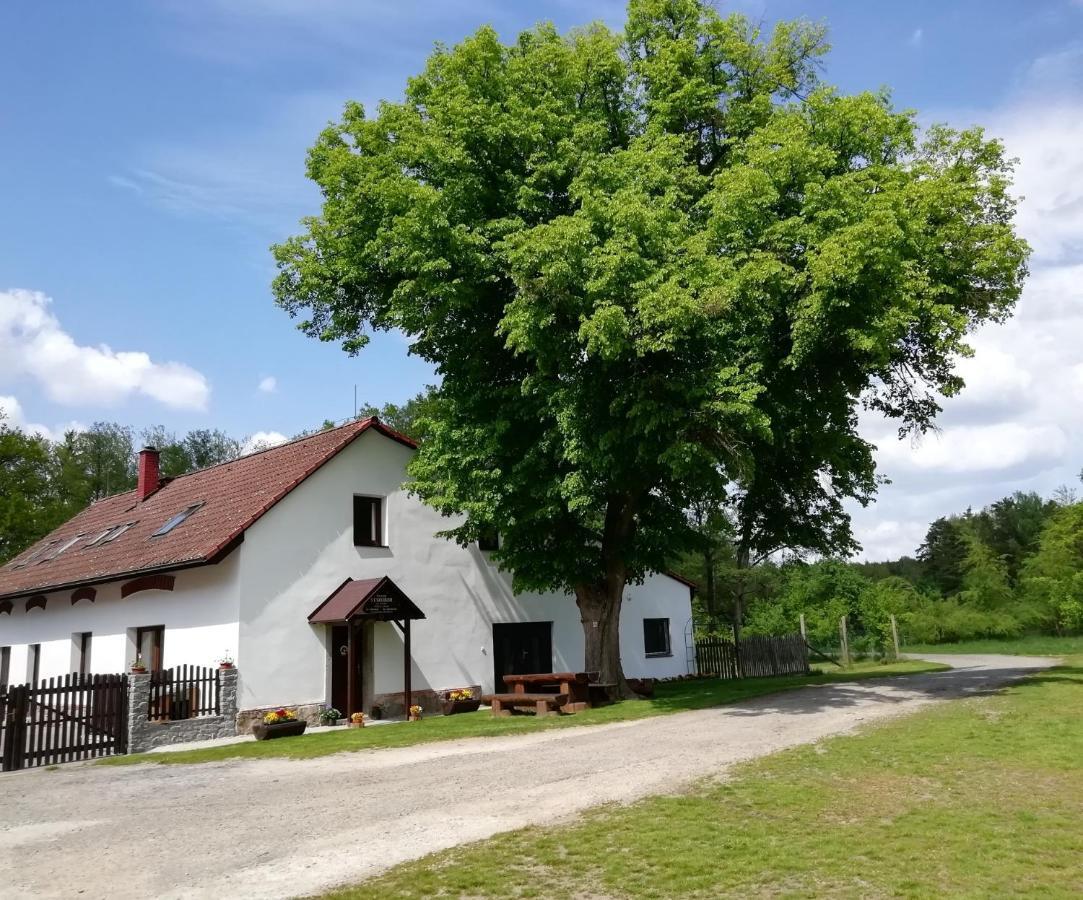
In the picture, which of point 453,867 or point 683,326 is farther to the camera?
point 683,326

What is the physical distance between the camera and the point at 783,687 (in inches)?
843

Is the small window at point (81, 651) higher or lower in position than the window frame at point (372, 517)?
lower

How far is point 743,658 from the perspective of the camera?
92.4 feet

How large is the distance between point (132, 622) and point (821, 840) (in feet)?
62.0

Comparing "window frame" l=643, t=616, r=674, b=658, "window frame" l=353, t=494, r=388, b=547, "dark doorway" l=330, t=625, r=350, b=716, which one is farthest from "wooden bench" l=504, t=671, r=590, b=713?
"window frame" l=643, t=616, r=674, b=658

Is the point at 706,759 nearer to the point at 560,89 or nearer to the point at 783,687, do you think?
the point at 783,687

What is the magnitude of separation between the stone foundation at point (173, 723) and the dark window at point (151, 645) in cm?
337

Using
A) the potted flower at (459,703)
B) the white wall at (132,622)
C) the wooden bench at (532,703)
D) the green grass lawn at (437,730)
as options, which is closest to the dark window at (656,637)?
the green grass lawn at (437,730)

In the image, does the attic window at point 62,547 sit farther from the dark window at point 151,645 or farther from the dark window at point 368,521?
the dark window at point 368,521

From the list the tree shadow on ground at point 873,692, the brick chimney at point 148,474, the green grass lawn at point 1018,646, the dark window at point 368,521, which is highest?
the brick chimney at point 148,474

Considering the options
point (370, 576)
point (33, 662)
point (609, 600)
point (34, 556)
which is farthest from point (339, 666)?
point (34, 556)

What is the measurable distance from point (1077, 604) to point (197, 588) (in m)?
45.1

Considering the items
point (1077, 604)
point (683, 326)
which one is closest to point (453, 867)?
point (683, 326)

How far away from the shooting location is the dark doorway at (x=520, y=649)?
77.2 ft
